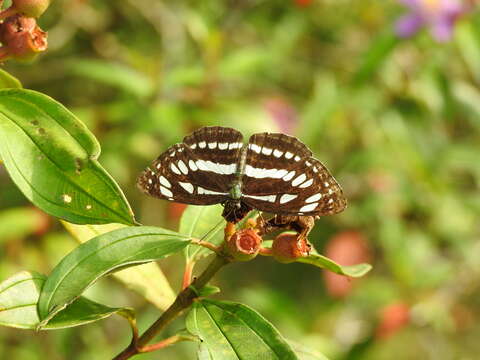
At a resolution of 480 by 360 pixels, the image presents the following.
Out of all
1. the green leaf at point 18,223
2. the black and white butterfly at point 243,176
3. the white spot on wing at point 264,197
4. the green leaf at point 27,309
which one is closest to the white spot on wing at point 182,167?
the black and white butterfly at point 243,176

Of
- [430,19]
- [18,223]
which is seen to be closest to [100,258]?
[18,223]

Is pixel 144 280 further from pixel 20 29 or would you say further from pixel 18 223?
pixel 18 223

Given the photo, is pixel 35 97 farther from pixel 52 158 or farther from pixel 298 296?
pixel 298 296

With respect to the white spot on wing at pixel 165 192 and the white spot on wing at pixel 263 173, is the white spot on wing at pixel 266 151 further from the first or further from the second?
the white spot on wing at pixel 165 192

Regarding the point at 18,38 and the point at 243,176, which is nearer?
the point at 18,38

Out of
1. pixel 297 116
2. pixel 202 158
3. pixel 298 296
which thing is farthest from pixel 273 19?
pixel 202 158
